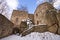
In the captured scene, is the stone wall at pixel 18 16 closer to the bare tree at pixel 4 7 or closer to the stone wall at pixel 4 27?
the bare tree at pixel 4 7

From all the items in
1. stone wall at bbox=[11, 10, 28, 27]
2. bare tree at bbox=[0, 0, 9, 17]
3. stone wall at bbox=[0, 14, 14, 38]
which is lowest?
stone wall at bbox=[0, 14, 14, 38]

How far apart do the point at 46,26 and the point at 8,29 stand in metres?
1.59

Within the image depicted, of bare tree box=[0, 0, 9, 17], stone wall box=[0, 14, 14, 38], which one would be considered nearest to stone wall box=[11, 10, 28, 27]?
bare tree box=[0, 0, 9, 17]

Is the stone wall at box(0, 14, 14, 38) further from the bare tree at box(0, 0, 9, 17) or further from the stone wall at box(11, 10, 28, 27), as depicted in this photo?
the bare tree at box(0, 0, 9, 17)

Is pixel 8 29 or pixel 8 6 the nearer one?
pixel 8 29

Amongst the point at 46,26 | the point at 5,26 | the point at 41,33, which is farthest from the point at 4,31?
the point at 46,26

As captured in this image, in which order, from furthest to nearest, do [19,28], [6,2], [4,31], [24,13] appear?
[6,2] → [24,13] → [19,28] → [4,31]

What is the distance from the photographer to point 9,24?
442cm

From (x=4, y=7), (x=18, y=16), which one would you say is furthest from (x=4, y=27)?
(x=4, y=7)

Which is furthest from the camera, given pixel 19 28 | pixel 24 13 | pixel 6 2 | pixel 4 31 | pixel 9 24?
pixel 6 2

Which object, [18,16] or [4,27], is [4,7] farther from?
[4,27]

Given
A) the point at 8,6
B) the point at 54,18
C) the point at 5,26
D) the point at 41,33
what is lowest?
the point at 41,33

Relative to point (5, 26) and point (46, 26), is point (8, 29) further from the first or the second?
point (46, 26)

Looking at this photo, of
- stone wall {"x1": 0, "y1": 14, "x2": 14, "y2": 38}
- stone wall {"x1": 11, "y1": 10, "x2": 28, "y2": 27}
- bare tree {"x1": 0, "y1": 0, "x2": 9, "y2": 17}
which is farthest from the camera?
bare tree {"x1": 0, "y1": 0, "x2": 9, "y2": 17}
